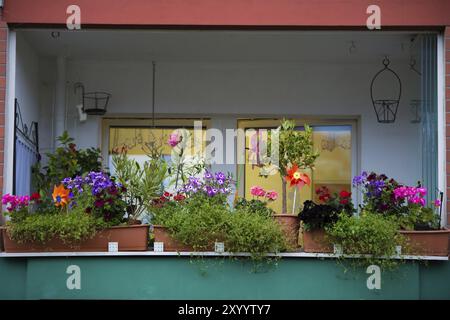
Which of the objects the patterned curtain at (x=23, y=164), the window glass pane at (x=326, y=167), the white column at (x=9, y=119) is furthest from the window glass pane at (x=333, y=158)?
the white column at (x=9, y=119)

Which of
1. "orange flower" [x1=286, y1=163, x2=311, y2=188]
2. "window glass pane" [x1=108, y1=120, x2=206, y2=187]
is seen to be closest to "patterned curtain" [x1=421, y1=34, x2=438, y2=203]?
"orange flower" [x1=286, y1=163, x2=311, y2=188]

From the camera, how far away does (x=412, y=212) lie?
503 cm

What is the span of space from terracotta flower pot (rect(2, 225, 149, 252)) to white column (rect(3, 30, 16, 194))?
421mm

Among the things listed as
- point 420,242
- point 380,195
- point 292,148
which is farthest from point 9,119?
point 420,242

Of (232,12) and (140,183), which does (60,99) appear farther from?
(232,12)

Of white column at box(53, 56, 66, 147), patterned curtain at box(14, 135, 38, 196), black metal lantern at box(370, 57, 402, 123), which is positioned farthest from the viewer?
black metal lantern at box(370, 57, 402, 123)

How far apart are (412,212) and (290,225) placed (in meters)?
0.88

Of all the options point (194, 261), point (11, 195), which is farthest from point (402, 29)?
point (11, 195)

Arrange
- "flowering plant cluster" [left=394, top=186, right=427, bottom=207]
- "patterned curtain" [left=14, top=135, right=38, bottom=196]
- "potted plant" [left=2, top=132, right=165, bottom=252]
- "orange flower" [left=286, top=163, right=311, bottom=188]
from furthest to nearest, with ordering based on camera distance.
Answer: "patterned curtain" [left=14, top=135, right=38, bottom=196], "orange flower" [left=286, top=163, right=311, bottom=188], "flowering plant cluster" [left=394, top=186, right=427, bottom=207], "potted plant" [left=2, top=132, right=165, bottom=252]

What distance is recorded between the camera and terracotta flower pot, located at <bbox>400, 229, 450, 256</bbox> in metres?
4.93

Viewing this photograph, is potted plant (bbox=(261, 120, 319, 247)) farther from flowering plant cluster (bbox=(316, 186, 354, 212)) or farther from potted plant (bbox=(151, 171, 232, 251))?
potted plant (bbox=(151, 171, 232, 251))

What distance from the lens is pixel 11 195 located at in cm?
514

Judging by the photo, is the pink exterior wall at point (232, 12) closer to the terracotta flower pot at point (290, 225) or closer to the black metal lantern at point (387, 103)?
the terracotta flower pot at point (290, 225)

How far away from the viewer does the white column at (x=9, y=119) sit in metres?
5.20
